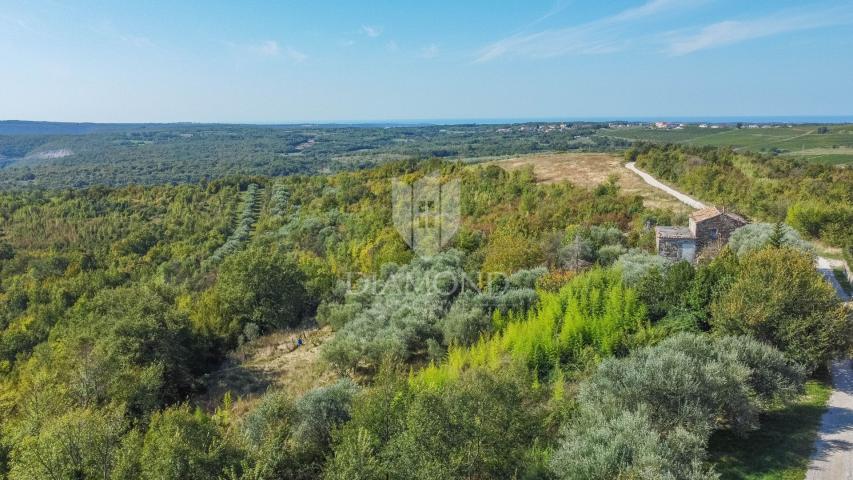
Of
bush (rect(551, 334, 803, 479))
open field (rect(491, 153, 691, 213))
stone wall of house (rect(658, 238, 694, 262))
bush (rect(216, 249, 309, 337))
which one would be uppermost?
open field (rect(491, 153, 691, 213))

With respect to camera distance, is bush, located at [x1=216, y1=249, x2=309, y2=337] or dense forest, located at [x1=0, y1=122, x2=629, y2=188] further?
dense forest, located at [x1=0, y1=122, x2=629, y2=188]

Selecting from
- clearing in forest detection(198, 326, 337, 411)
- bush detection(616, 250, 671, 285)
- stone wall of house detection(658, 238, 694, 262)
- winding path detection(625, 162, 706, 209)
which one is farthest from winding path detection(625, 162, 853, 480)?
winding path detection(625, 162, 706, 209)

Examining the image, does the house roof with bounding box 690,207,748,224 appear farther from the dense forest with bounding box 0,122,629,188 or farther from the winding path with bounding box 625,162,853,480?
the dense forest with bounding box 0,122,629,188

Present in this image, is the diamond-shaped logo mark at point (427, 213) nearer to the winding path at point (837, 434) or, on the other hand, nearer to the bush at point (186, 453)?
the bush at point (186, 453)

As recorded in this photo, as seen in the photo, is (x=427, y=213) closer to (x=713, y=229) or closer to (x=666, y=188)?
(x=713, y=229)

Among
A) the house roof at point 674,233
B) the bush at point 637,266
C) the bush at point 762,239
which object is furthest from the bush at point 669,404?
the house roof at point 674,233

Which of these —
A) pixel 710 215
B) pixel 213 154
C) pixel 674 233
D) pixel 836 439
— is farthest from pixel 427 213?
pixel 213 154
